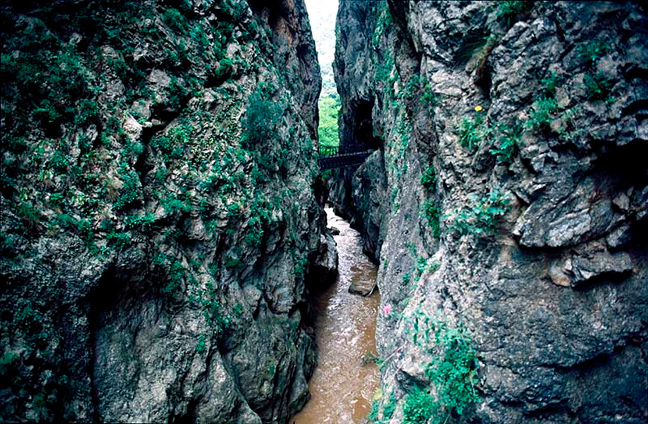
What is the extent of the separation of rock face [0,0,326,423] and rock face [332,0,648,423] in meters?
5.08

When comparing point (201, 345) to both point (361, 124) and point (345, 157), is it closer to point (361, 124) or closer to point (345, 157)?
point (345, 157)

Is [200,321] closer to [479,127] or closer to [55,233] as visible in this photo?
[55,233]

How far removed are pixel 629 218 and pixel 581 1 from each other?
12.3 feet

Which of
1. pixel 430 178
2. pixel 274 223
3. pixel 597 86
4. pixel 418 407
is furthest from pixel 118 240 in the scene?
pixel 597 86

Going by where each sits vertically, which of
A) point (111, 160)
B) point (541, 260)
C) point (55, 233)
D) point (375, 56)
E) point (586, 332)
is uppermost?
point (375, 56)

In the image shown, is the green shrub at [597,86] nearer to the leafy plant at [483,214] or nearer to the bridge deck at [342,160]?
the leafy plant at [483,214]

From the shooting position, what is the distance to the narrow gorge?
235 inches

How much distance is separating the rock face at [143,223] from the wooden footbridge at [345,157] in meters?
9.61

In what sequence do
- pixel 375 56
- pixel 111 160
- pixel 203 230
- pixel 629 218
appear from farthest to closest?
pixel 375 56 < pixel 203 230 < pixel 111 160 < pixel 629 218

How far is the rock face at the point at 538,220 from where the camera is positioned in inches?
225

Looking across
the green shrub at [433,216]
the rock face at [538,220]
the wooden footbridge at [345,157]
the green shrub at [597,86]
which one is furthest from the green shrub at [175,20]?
the wooden footbridge at [345,157]

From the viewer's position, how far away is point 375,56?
19.1 meters

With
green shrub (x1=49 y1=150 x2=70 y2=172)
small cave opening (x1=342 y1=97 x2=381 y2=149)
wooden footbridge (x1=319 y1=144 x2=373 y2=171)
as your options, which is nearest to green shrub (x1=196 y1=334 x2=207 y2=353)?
green shrub (x1=49 y1=150 x2=70 y2=172)

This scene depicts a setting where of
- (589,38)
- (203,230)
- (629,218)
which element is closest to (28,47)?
(203,230)
